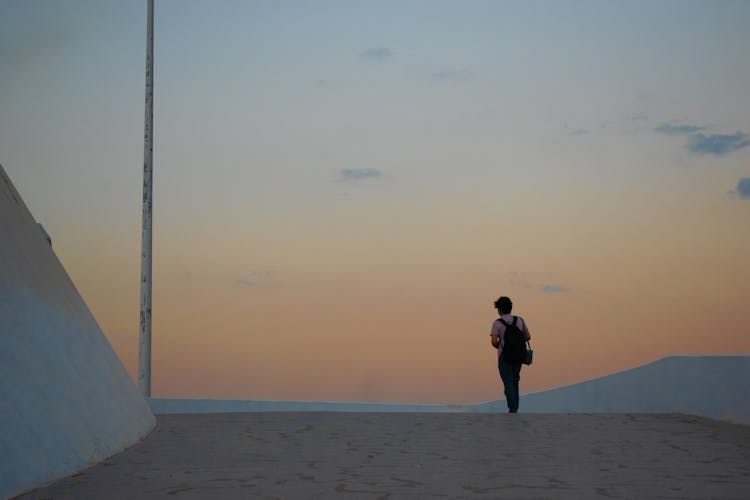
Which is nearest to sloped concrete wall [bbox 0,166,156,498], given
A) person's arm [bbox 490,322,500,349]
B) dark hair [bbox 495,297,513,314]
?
person's arm [bbox 490,322,500,349]

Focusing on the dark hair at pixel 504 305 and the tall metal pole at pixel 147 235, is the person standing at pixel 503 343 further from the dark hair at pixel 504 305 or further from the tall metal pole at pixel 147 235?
the tall metal pole at pixel 147 235

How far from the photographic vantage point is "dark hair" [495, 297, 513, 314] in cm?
1562

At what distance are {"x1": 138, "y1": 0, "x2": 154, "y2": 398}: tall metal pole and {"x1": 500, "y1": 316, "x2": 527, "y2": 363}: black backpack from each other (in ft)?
24.8

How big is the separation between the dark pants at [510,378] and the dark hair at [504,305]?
2.54 feet

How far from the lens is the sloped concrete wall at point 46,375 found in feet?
25.3

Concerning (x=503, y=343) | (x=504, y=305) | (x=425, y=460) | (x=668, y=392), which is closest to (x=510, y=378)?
(x=503, y=343)

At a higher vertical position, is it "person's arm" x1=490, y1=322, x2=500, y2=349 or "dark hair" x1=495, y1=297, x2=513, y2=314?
"dark hair" x1=495, y1=297, x2=513, y2=314

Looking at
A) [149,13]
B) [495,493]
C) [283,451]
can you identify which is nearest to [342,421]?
[283,451]

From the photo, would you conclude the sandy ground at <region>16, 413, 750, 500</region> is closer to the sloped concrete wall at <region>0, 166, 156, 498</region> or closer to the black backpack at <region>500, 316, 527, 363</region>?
the sloped concrete wall at <region>0, 166, 156, 498</region>

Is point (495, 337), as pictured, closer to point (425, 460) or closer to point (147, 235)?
point (425, 460)

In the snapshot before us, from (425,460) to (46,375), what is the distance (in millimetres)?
3632

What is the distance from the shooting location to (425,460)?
9.44 metres

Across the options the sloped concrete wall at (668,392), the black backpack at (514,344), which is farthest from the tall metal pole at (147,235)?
the black backpack at (514,344)

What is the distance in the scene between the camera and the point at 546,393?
66.5 ft
